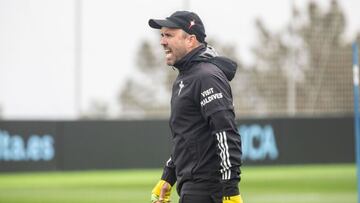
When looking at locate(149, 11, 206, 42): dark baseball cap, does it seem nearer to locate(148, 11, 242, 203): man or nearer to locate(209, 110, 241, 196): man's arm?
locate(148, 11, 242, 203): man

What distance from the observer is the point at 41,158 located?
23750 millimetres

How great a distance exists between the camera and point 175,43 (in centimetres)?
679

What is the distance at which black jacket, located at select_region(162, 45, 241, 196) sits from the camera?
6.47m

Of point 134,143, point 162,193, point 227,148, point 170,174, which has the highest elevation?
point 227,148

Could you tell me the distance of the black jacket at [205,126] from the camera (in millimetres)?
6469

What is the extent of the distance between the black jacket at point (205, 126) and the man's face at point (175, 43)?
51mm

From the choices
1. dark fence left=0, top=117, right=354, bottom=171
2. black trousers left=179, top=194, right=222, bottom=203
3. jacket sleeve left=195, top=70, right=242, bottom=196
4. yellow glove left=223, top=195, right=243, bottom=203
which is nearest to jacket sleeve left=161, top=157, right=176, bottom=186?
black trousers left=179, top=194, right=222, bottom=203

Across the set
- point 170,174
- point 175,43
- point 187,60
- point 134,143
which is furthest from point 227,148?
point 134,143

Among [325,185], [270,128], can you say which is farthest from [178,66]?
[270,128]

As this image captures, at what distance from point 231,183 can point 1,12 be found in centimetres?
2022

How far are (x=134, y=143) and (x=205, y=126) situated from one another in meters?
17.9

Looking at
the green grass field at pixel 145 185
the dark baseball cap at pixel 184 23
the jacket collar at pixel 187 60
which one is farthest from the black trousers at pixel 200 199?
the green grass field at pixel 145 185

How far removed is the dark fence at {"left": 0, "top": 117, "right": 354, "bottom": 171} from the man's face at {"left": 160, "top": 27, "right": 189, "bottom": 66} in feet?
55.9

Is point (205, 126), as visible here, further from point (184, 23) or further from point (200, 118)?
point (184, 23)
